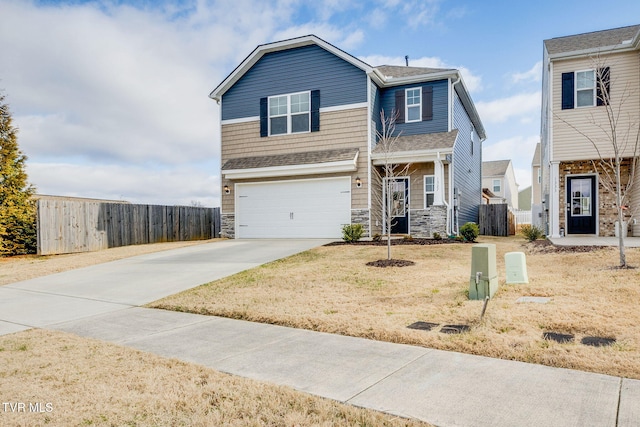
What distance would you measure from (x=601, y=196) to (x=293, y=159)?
1103cm

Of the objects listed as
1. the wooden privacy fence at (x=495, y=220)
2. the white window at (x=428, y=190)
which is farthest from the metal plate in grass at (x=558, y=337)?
the wooden privacy fence at (x=495, y=220)

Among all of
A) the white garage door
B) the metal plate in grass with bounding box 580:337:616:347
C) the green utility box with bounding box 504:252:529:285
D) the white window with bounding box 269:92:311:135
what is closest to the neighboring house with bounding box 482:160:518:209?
the white garage door

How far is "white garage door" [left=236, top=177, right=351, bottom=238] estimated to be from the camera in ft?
50.9

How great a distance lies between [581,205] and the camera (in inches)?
583

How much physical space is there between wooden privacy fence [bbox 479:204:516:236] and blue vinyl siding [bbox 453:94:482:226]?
18.3 inches

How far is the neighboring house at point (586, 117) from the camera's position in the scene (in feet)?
42.8

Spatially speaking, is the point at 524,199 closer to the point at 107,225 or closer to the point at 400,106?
the point at 400,106

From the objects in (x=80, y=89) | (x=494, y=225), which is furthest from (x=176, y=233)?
(x=494, y=225)

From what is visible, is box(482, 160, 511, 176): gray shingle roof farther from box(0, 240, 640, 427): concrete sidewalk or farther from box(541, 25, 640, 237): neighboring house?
box(0, 240, 640, 427): concrete sidewalk

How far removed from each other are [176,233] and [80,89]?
762cm

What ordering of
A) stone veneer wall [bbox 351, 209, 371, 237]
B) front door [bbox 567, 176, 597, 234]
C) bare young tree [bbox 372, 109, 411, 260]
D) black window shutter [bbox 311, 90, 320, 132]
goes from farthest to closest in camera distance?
black window shutter [bbox 311, 90, 320, 132] → bare young tree [bbox 372, 109, 411, 260] → stone veneer wall [bbox 351, 209, 371, 237] → front door [bbox 567, 176, 597, 234]

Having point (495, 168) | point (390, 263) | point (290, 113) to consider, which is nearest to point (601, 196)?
point (390, 263)

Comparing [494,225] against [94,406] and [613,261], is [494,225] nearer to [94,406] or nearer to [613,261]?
[613,261]

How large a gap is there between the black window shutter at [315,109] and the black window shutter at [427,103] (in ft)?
13.3
